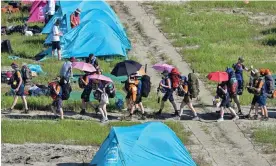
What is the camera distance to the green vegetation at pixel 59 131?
24.8 metres

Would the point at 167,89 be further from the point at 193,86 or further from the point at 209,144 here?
the point at 209,144

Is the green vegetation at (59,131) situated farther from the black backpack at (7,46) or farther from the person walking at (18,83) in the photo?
the black backpack at (7,46)

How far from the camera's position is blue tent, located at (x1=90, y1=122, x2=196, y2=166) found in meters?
21.7

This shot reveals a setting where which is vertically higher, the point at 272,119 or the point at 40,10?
the point at 40,10

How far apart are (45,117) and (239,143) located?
5.49 meters

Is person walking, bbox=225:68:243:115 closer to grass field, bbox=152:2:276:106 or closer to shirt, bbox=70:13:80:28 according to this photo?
grass field, bbox=152:2:276:106

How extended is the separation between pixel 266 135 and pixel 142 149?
4.68m

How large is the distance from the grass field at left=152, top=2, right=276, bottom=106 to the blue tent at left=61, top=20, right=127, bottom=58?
8.41 ft

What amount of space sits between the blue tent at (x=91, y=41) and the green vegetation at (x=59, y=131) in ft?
26.4

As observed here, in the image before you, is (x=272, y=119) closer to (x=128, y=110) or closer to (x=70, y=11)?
(x=128, y=110)

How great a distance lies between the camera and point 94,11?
36031mm

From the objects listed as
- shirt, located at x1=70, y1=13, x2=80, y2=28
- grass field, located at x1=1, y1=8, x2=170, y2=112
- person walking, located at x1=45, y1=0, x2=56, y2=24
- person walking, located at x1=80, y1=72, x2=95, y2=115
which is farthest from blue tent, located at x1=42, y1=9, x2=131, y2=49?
person walking, located at x1=80, y1=72, x2=95, y2=115

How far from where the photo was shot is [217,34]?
38.0 m

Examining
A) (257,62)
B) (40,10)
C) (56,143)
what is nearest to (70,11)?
(40,10)
